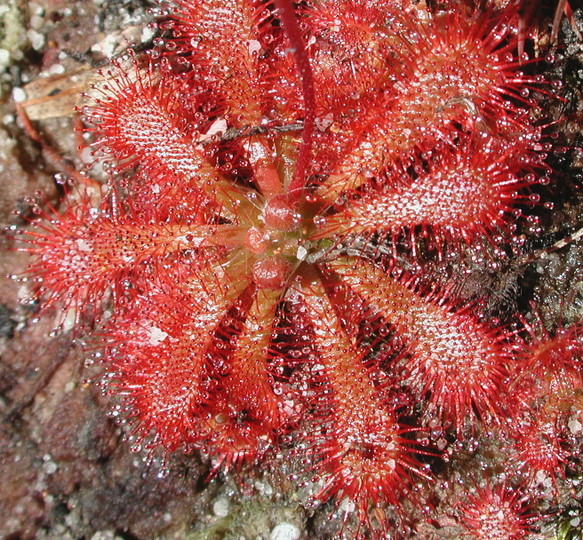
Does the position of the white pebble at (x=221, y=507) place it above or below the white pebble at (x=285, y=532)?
below

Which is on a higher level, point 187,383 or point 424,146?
point 424,146

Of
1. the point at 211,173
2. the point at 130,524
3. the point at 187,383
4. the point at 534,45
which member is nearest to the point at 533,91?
the point at 534,45

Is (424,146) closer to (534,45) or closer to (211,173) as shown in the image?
(534,45)

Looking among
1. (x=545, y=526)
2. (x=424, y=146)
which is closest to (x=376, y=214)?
(x=424, y=146)

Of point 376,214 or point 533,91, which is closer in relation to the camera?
point 376,214

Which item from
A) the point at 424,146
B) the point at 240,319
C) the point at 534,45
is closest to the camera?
the point at 424,146

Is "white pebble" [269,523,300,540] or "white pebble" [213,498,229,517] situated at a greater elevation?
"white pebble" [269,523,300,540]

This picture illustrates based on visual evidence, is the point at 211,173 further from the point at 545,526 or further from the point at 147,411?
the point at 545,526

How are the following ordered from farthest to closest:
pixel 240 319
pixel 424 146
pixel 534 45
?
pixel 240 319, pixel 534 45, pixel 424 146

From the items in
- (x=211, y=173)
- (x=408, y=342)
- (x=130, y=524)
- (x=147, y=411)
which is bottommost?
(x=130, y=524)
